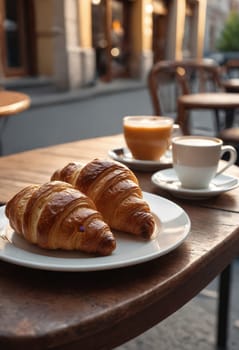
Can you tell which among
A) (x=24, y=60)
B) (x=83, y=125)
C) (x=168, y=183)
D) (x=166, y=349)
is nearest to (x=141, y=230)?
(x=168, y=183)

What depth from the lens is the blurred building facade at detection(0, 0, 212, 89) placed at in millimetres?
5406

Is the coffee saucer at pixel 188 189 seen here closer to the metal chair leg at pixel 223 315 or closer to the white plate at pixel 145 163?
the white plate at pixel 145 163

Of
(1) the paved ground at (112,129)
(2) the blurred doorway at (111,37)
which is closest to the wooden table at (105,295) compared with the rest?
(1) the paved ground at (112,129)

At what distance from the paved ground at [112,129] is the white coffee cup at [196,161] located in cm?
87

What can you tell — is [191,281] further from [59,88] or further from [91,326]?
[59,88]

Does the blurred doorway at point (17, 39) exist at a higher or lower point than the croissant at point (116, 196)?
higher

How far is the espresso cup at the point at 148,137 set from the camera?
1.00 m

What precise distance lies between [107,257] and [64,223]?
0.22ft

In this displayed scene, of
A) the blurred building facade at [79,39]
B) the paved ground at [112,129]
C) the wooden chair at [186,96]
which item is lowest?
the paved ground at [112,129]

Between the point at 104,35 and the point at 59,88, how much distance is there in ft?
5.15

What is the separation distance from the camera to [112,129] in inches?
225

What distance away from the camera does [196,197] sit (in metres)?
0.81

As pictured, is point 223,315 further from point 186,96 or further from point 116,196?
point 186,96

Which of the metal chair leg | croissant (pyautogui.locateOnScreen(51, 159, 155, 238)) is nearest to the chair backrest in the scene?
the metal chair leg
